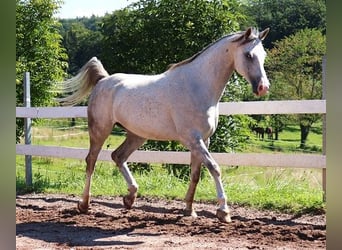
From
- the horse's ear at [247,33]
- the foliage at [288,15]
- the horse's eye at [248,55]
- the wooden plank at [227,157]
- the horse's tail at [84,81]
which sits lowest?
the wooden plank at [227,157]

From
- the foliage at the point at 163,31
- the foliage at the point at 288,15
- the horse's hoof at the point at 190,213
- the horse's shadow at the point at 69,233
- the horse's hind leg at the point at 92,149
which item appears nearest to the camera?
the horse's shadow at the point at 69,233

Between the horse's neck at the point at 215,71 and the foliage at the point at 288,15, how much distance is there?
6.71 meters

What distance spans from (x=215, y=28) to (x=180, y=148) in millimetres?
1906

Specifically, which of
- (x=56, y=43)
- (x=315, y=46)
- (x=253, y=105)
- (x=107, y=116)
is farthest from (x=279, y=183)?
(x=315, y=46)

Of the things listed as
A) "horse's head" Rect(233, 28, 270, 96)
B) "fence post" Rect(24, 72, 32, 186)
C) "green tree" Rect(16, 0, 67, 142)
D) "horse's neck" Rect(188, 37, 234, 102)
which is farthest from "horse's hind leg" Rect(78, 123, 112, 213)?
"green tree" Rect(16, 0, 67, 142)

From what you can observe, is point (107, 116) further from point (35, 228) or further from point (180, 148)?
point (180, 148)

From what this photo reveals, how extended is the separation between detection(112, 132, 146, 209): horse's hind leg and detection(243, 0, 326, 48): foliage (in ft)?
21.4

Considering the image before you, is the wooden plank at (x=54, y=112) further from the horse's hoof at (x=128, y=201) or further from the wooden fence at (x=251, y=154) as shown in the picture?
the horse's hoof at (x=128, y=201)

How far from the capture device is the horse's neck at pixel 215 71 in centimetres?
411

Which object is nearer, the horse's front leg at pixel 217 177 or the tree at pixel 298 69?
the horse's front leg at pixel 217 177

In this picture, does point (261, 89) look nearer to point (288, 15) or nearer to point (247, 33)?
point (247, 33)

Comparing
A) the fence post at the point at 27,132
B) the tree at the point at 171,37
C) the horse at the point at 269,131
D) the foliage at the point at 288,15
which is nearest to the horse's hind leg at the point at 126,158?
the tree at the point at 171,37

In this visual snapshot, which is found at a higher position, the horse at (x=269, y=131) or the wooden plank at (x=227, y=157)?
the wooden plank at (x=227, y=157)
